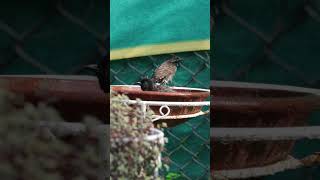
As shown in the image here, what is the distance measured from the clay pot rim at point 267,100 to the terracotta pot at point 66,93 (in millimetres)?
255

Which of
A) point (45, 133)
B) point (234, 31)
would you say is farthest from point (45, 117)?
point (234, 31)

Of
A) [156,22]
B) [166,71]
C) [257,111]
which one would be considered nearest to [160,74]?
[166,71]

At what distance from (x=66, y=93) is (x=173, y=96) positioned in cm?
25

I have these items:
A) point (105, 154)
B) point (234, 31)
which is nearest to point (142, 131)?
point (105, 154)

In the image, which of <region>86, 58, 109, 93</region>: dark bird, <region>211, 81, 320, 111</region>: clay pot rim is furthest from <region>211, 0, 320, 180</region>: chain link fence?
<region>86, 58, 109, 93</region>: dark bird

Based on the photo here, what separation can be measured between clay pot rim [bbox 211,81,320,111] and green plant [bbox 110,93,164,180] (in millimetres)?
176

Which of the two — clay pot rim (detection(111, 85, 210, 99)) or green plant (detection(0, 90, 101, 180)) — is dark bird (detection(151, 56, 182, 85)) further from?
green plant (detection(0, 90, 101, 180))

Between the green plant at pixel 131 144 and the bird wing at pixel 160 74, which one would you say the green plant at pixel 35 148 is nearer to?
the green plant at pixel 131 144

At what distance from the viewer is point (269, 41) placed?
0.98 metres

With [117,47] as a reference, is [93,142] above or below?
below

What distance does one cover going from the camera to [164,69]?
1069 millimetres

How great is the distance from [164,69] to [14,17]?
0.35 metres

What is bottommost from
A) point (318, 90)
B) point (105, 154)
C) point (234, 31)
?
point (105, 154)

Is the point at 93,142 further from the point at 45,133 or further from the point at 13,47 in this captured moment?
the point at 13,47
